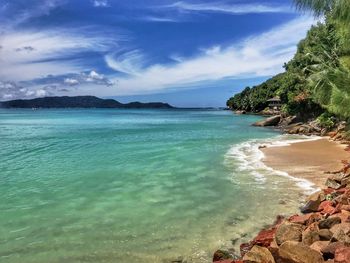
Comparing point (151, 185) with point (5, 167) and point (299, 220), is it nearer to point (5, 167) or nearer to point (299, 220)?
point (299, 220)

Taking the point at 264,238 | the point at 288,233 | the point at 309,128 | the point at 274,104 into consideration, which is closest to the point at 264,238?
the point at 264,238

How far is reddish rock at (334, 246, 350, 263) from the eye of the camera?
5531 millimetres

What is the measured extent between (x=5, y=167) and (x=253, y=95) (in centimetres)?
7776

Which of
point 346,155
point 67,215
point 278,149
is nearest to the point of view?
point 67,215

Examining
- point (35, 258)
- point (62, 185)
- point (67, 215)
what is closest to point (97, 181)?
point (62, 185)

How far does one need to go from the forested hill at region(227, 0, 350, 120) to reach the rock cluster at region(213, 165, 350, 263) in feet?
16.1

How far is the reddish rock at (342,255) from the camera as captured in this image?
5.53 meters

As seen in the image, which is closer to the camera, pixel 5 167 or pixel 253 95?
pixel 5 167

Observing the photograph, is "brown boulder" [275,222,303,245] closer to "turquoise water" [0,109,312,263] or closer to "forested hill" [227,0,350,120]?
"turquoise water" [0,109,312,263]

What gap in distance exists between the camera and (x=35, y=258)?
297 inches

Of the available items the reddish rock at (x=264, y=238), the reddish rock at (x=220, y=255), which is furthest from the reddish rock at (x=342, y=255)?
the reddish rock at (x=220, y=255)

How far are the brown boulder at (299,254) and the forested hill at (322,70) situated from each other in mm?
6469

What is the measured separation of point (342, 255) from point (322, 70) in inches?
1113

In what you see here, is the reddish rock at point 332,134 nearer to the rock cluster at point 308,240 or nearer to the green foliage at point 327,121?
the green foliage at point 327,121
